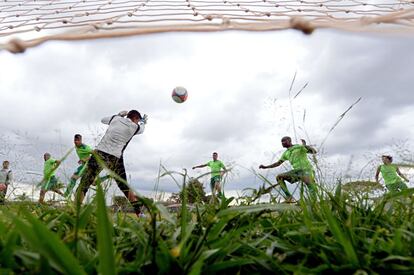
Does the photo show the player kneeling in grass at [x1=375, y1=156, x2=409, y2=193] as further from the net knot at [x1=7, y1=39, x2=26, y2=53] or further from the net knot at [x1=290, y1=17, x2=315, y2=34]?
the net knot at [x1=7, y1=39, x2=26, y2=53]

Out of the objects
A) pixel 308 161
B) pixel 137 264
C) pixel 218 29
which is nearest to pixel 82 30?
pixel 218 29

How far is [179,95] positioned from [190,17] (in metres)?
4.93

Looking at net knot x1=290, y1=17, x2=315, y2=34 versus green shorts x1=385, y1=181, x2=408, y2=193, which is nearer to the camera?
net knot x1=290, y1=17, x2=315, y2=34

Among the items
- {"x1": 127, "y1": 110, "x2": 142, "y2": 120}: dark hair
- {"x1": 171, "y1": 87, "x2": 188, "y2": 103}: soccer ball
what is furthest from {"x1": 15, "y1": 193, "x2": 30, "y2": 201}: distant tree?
{"x1": 171, "y1": 87, "x2": 188, "y2": 103}: soccer ball

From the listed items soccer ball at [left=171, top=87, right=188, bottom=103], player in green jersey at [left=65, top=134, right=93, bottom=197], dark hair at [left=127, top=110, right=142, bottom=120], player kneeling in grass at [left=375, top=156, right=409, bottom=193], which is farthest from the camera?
soccer ball at [left=171, top=87, right=188, bottom=103]

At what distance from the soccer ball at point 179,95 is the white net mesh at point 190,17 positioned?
3.38 m

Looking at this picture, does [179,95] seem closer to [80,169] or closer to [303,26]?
[80,169]

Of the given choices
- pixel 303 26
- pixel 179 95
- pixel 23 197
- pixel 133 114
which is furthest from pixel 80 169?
pixel 179 95

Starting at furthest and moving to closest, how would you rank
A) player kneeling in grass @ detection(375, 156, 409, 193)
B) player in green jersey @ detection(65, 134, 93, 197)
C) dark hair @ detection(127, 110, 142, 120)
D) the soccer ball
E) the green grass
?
the soccer ball < dark hair @ detection(127, 110, 142, 120) < player in green jersey @ detection(65, 134, 93, 197) < player kneeling in grass @ detection(375, 156, 409, 193) < the green grass

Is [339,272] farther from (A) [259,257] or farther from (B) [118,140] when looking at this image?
(B) [118,140]

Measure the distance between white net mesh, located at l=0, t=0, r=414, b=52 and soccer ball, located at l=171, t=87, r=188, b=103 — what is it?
3384mm

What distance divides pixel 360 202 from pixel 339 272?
46cm

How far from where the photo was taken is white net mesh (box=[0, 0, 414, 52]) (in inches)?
44.8

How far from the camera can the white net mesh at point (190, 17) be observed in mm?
1137
